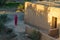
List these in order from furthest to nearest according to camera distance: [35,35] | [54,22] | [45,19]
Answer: [35,35] < [45,19] < [54,22]

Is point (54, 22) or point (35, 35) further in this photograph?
point (35, 35)

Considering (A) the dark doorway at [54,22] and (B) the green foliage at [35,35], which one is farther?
(B) the green foliage at [35,35]

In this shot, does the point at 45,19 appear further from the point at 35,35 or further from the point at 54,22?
the point at 35,35

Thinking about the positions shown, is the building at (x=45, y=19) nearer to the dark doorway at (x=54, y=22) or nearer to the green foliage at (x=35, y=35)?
the dark doorway at (x=54, y=22)

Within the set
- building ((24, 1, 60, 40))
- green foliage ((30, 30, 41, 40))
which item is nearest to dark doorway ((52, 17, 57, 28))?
building ((24, 1, 60, 40))

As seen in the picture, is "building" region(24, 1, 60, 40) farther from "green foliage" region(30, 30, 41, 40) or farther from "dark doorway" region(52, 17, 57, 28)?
"green foliage" region(30, 30, 41, 40)

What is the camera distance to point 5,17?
1681cm

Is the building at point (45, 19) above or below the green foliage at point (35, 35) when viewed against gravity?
above

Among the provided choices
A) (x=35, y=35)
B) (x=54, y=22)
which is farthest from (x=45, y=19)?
(x=35, y=35)

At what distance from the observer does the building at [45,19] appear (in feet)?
32.0

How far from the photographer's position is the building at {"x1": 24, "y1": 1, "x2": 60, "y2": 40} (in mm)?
9766

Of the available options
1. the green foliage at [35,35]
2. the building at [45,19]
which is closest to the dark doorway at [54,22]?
the building at [45,19]

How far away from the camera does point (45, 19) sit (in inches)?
419

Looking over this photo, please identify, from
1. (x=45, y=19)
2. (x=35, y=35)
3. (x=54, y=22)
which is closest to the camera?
(x=54, y=22)
